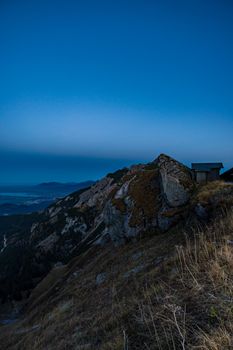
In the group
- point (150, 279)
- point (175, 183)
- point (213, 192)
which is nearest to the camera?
point (150, 279)

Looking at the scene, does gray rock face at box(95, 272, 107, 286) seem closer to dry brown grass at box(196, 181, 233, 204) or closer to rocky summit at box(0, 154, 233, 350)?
rocky summit at box(0, 154, 233, 350)

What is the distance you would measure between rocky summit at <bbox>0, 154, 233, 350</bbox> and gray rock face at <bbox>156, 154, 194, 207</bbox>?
0.22ft

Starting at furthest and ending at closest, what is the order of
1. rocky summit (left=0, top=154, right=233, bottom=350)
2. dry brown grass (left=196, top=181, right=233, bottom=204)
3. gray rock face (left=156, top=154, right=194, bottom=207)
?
gray rock face (left=156, top=154, right=194, bottom=207)
dry brown grass (left=196, top=181, right=233, bottom=204)
rocky summit (left=0, top=154, right=233, bottom=350)

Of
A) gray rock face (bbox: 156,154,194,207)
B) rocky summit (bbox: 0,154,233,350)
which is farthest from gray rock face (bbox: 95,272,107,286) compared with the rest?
gray rock face (bbox: 156,154,194,207)

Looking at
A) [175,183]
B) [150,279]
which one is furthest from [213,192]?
[150,279]

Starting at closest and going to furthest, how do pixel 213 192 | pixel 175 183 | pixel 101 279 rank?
pixel 101 279, pixel 213 192, pixel 175 183

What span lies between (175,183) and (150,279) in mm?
12616

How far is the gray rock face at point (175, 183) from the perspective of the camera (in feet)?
→ 64.3

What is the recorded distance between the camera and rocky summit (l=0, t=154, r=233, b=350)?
474 centimetres

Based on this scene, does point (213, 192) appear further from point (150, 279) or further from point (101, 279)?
point (150, 279)

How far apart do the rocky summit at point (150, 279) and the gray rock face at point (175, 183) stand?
69 mm

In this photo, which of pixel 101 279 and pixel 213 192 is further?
pixel 213 192

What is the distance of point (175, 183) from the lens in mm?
20109

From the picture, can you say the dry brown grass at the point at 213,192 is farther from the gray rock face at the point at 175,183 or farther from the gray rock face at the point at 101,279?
the gray rock face at the point at 101,279
